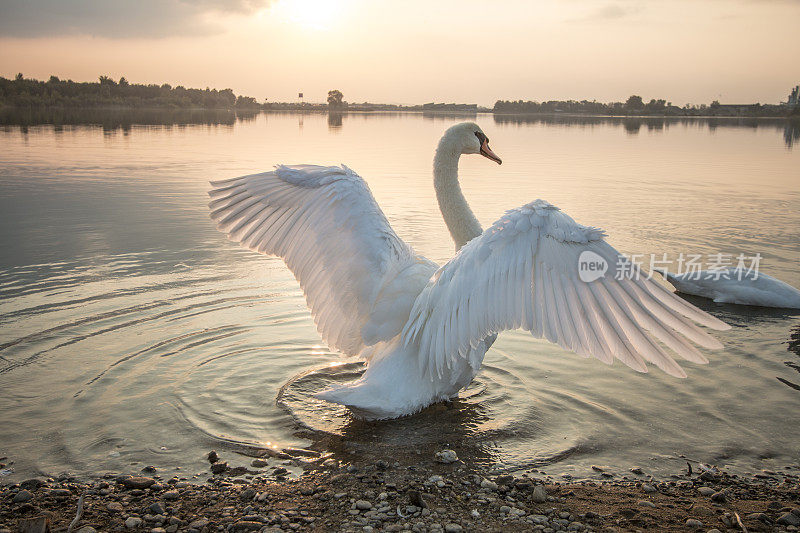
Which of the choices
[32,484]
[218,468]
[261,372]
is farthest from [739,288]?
[32,484]

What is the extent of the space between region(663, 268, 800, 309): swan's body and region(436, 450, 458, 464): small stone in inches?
213

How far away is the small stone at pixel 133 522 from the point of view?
3.95 meters

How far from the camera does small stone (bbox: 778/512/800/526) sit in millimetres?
4125

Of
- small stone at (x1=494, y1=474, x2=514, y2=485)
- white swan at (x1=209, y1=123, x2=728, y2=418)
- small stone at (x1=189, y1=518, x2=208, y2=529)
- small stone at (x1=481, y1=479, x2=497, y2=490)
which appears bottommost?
small stone at (x1=494, y1=474, x2=514, y2=485)

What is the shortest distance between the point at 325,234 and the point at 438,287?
1496mm

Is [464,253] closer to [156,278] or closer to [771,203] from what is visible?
[156,278]

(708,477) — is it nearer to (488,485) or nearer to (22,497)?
(488,485)

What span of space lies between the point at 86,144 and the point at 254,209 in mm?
25510

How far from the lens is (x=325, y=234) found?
5.84m

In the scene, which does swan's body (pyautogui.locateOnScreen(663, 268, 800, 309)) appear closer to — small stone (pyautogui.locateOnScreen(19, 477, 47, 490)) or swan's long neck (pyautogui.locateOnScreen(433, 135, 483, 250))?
swan's long neck (pyautogui.locateOnScreen(433, 135, 483, 250))

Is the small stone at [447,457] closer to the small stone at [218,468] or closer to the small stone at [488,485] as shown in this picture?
the small stone at [488,485]

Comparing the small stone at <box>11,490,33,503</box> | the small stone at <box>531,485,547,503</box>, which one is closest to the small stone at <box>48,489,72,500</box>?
the small stone at <box>11,490,33,503</box>

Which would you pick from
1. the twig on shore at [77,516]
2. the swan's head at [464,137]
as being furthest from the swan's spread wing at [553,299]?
the swan's head at [464,137]

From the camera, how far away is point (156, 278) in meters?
9.00
